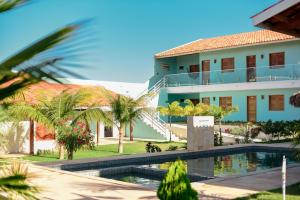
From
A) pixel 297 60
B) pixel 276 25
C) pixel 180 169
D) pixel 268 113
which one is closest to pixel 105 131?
pixel 268 113

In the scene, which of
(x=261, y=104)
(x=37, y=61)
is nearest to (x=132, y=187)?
(x=37, y=61)

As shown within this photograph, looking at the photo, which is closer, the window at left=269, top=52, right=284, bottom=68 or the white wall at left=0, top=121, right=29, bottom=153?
the white wall at left=0, top=121, right=29, bottom=153

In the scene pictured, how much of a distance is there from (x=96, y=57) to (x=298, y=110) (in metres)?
30.4

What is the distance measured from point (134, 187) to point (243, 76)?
23747 mm

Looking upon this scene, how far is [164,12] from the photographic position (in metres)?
42.4

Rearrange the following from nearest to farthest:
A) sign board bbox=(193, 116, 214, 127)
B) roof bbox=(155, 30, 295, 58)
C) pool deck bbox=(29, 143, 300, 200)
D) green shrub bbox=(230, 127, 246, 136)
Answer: pool deck bbox=(29, 143, 300, 200) → sign board bbox=(193, 116, 214, 127) → green shrub bbox=(230, 127, 246, 136) → roof bbox=(155, 30, 295, 58)

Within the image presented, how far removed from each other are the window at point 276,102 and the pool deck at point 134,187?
63.9 feet

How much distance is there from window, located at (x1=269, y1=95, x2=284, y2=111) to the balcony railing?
1894 mm

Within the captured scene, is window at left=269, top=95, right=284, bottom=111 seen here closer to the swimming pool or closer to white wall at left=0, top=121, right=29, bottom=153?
the swimming pool

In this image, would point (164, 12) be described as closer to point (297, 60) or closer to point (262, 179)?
point (297, 60)

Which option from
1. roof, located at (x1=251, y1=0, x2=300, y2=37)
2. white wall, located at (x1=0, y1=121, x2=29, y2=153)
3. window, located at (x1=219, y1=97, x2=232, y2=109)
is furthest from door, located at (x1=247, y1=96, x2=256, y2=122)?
roof, located at (x1=251, y1=0, x2=300, y2=37)

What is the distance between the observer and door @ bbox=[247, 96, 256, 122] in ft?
108

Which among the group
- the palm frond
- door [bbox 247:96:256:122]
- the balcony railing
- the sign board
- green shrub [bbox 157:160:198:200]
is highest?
the balcony railing

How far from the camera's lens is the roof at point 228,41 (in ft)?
105
